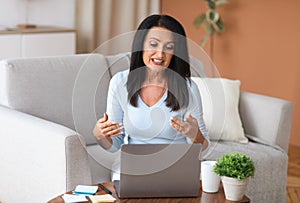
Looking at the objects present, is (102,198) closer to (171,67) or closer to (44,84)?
(171,67)

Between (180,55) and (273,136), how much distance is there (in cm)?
128

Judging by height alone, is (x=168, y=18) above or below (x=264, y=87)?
above

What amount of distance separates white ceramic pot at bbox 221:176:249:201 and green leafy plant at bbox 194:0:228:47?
3.06 m

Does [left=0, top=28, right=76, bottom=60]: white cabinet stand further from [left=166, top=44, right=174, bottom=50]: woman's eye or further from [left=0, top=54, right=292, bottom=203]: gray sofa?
[left=166, top=44, right=174, bottom=50]: woman's eye

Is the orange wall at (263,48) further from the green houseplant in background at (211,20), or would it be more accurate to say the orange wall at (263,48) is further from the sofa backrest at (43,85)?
the sofa backrest at (43,85)

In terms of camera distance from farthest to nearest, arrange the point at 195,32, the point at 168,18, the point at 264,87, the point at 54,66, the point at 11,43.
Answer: the point at 195,32
the point at 264,87
the point at 11,43
the point at 54,66
the point at 168,18

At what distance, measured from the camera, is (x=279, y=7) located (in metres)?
4.85

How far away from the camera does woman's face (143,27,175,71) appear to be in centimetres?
213

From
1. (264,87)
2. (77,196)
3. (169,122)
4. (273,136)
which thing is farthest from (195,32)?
(77,196)

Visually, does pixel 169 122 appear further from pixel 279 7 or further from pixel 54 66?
pixel 279 7

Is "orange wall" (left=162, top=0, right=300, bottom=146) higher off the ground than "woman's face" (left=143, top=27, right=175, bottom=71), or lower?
lower

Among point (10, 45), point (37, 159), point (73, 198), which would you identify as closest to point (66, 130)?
point (37, 159)

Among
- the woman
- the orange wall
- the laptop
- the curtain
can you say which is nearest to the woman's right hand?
the woman

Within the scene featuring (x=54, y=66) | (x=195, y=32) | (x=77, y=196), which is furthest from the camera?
(x=195, y=32)
